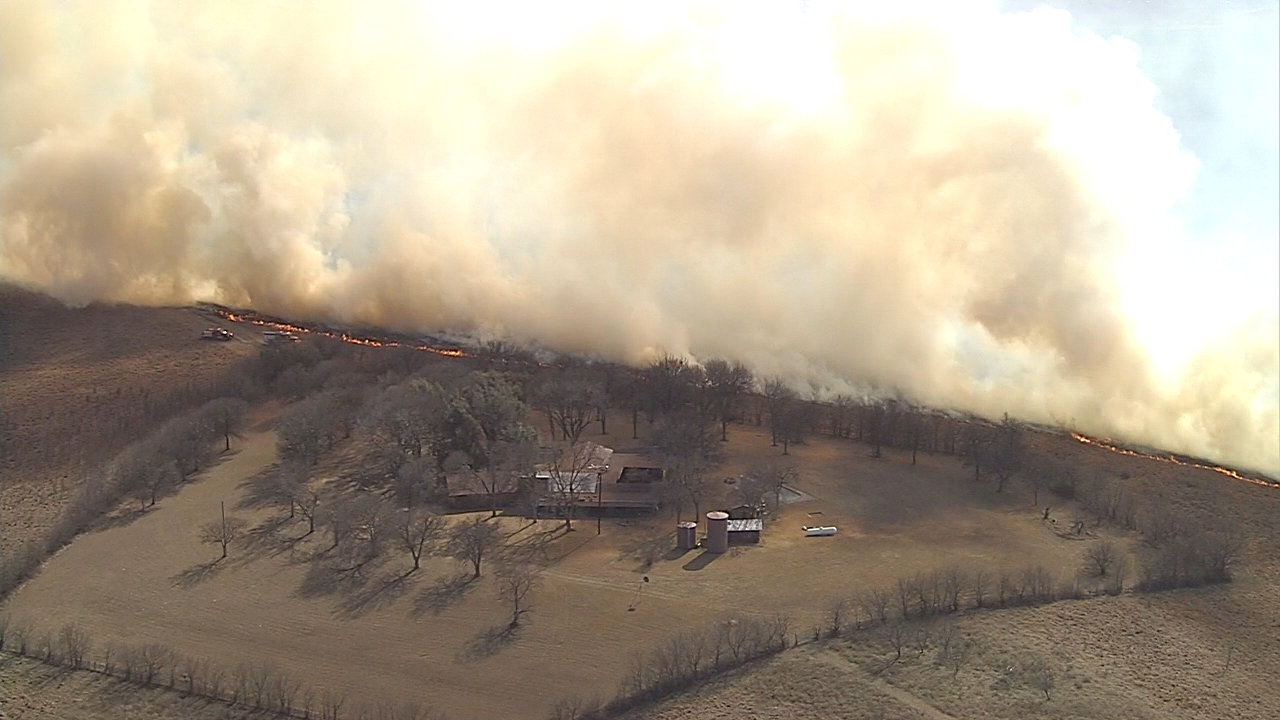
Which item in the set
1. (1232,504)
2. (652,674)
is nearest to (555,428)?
(652,674)

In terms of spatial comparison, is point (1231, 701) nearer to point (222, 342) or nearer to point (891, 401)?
point (891, 401)

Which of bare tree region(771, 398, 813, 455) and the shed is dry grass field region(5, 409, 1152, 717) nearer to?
the shed

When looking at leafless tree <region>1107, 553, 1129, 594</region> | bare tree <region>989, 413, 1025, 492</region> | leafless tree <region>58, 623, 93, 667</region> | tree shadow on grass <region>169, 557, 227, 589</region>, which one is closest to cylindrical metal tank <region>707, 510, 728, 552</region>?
leafless tree <region>1107, 553, 1129, 594</region>

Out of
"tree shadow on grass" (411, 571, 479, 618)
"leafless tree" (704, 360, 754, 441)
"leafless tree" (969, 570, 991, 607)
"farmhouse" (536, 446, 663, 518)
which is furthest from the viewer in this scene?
"leafless tree" (704, 360, 754, 441)

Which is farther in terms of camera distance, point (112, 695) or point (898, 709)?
point (112, 695)

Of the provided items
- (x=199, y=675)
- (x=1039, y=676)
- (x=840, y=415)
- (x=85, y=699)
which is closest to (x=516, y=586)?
(x=199, y=675)

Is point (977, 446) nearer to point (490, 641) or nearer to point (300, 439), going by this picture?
point (490, 641)
